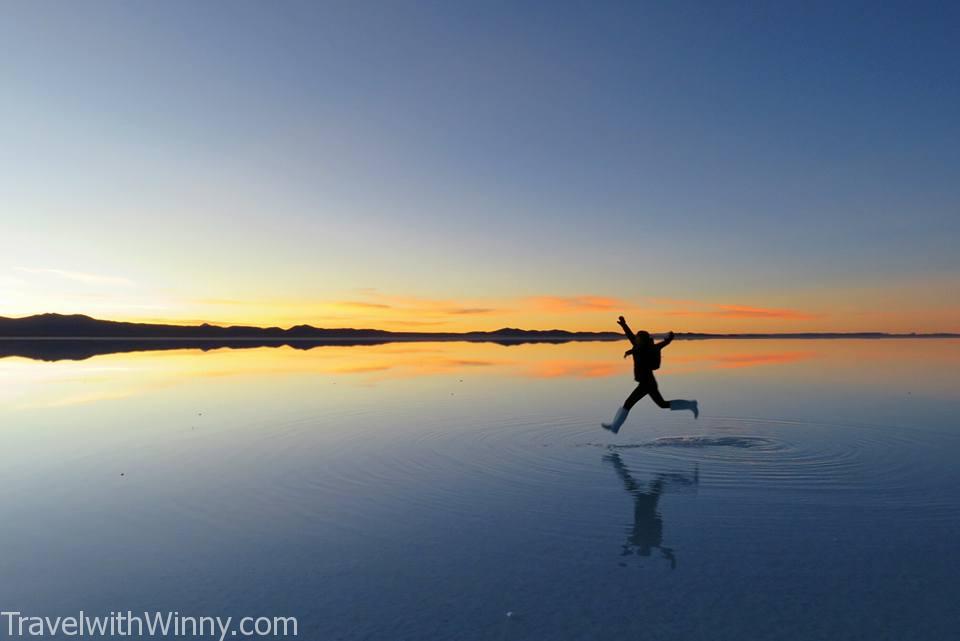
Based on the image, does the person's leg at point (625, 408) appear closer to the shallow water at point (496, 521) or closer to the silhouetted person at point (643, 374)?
the silhouetted person at point (643, 374)

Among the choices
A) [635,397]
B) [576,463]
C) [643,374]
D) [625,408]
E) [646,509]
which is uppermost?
[643,374]

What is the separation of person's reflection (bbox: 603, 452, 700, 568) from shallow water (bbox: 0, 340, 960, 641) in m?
0.06

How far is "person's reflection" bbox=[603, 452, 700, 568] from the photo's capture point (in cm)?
799

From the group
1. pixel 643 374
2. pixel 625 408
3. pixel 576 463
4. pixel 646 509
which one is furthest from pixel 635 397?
pixel 646 509

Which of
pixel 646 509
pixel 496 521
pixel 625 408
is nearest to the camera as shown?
pixel 496 521

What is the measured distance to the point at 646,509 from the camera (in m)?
9.72

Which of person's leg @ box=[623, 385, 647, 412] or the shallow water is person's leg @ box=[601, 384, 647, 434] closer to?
person's leg @ box=[623, 385, 647, 412]

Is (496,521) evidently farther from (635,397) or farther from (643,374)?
(643,374)

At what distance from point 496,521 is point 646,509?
100 inches

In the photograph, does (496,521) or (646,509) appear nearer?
(496,521)

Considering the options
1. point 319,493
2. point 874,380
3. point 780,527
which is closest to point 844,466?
point 780,527

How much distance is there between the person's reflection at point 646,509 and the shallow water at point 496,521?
6cm

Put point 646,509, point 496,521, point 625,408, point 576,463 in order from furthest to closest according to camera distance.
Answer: point 625,408
point 576,463
point 646,509
point 496,521

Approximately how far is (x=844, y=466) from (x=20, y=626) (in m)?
14.1
